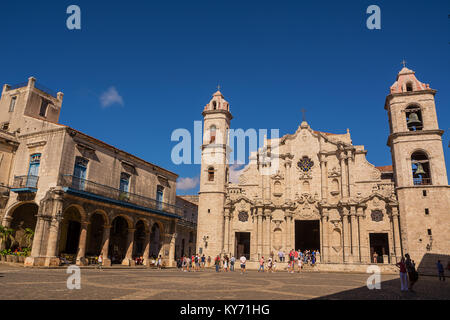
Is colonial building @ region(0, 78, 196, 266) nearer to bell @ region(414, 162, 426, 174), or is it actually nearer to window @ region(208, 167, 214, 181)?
window @ region(208, 167, 214, 181)

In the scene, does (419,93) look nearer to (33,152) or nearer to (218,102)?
(218,102)

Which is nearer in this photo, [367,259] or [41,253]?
[41,253]

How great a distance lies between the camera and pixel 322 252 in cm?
3366

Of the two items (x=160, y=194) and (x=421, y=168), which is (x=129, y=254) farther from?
(x=421, y=168)

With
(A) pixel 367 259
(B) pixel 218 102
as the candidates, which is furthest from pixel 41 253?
(A) pixel 367 259

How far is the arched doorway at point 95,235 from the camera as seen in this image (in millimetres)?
27291

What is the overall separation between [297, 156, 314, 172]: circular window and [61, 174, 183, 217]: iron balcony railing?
14.1 meters

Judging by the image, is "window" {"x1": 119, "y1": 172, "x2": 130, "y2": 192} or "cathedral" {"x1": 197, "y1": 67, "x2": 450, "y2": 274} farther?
"cathedral" {"x1": 197, "y1": 67, "x2": 450, "y2": 274}

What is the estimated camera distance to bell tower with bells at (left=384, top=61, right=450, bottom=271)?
29312 mm

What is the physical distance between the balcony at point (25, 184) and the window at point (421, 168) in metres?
30.6

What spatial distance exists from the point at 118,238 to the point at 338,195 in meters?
21.5

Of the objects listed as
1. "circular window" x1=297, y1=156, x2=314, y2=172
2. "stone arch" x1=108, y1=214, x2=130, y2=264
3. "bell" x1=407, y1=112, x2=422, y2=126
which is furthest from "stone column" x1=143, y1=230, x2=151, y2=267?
"bell" x1=407, y1=112, x2=422, y2=126
